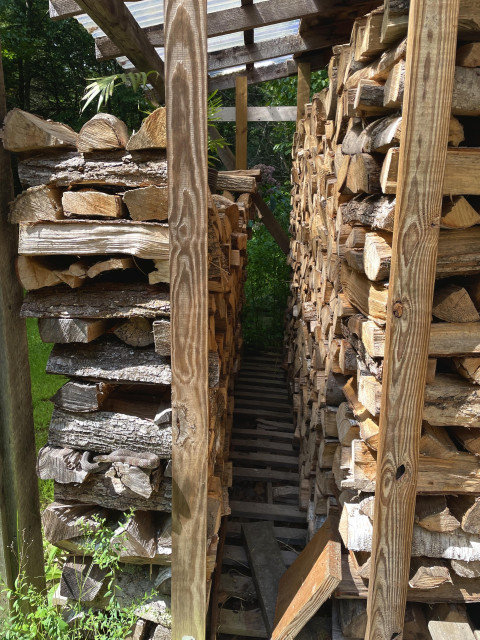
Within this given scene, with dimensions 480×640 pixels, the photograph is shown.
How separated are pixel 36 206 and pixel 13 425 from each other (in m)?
0.95

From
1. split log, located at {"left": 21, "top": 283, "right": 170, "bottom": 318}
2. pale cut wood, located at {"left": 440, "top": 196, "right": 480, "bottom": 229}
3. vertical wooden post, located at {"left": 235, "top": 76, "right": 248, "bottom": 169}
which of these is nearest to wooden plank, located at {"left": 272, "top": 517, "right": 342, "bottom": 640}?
split log, located at {"left": 21, "top": 283, "right": 170, "bottom": 318}

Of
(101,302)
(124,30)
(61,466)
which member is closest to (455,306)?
(101,302)

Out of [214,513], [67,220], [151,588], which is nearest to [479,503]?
[214,513]

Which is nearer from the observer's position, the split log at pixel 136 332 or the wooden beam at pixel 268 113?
the split log at pixel 136 332

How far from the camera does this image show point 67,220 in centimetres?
189

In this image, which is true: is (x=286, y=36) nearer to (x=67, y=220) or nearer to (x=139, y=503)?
(x=67, y=220)

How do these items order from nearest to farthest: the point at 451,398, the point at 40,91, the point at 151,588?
the point at 451,398, the point at 151,588, the point at 40,91

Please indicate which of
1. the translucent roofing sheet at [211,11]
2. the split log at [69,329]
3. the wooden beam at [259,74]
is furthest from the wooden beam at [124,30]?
the wooden beam at [259,74]

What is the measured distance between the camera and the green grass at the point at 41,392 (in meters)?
3.81

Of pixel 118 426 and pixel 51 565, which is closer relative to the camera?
pixel 118 426

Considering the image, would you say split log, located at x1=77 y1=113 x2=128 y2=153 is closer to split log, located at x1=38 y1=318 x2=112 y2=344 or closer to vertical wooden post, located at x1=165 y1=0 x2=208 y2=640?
vertical wooden post, located at x1=165 y1=0 x2=208 y2=640

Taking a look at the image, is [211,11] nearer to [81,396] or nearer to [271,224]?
[271,224]

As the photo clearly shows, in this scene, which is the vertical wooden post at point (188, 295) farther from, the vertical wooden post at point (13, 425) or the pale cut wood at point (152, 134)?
the vertical wooden post at point (13, 425)

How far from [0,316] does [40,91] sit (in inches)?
473
